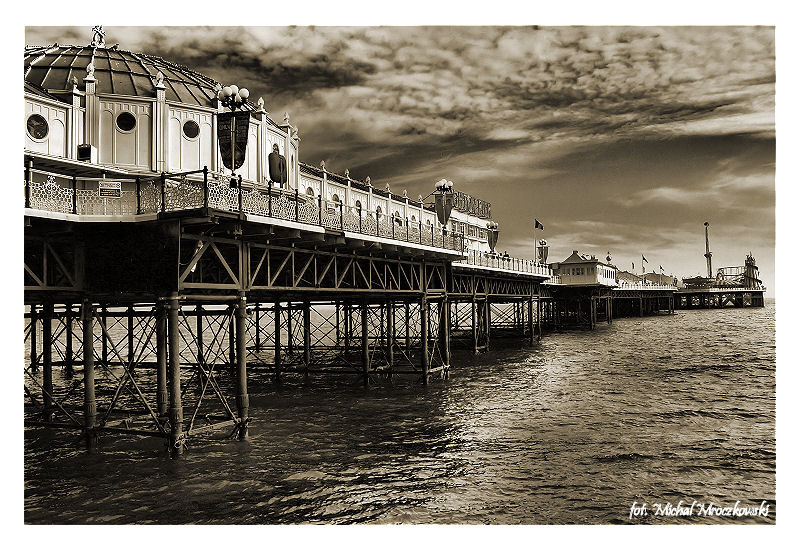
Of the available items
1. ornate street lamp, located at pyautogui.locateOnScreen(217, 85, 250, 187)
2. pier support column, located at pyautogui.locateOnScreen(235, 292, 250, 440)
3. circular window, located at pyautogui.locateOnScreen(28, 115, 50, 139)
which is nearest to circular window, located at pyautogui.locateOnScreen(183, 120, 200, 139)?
circular window, located at pyautogui.locateOnScreen(28, 115, 50, 139)

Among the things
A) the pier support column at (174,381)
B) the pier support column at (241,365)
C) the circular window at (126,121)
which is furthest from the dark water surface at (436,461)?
the circular window at (126,121)

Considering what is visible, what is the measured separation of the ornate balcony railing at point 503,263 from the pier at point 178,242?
0.22 metres

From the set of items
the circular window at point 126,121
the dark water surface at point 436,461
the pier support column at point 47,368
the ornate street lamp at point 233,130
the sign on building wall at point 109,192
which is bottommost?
the dark water surface at point 436,461

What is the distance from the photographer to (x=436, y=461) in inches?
Result: 644

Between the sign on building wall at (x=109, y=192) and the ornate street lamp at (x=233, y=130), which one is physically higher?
the ornate street lamp at (x=233, y=130)

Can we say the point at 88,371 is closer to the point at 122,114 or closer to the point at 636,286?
the point at 122,114

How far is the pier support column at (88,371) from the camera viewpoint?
15594 mm

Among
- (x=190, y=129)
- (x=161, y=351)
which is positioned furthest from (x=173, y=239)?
(x=190, y=129)

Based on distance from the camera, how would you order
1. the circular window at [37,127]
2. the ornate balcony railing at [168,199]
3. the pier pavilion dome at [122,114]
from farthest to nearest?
1. the pier pavilion dome at [122,114]
2. the circular window at [37,127]
3. the ornate balcony railing at [168,199]

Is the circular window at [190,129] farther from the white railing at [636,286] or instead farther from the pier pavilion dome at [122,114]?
the white railing at [636,286]

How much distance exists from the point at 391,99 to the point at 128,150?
1529 centimetres

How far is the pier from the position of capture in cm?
1483

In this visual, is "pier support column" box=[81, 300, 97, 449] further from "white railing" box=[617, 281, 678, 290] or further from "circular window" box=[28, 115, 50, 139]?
"white railing" box=[617, 281, 678, 290]

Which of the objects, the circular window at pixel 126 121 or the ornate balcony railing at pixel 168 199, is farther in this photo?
the circular window at pixel 126 121
